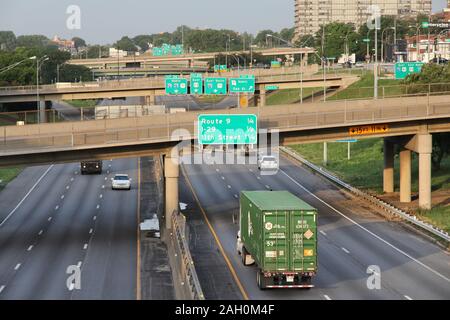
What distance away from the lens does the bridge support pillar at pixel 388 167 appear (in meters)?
73.9

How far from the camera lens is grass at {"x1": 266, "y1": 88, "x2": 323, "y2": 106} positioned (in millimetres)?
161000

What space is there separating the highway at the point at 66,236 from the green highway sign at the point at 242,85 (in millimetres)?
29130

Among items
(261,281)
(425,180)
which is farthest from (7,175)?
(261,281)

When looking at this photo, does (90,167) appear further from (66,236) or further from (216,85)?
(66,236)

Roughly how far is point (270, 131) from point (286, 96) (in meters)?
109

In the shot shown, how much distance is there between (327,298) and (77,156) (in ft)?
75.1

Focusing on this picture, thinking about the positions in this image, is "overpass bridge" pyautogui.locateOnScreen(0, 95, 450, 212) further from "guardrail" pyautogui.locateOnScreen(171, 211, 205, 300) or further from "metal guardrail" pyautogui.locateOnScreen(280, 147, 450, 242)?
"guardrail" pyautogui.locateOnScreen(171, 211, 205, 300)

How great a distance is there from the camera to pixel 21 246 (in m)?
54.2

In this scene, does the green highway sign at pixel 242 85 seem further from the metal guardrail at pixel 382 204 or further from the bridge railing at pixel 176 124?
the bridge railing at pixel 176 124

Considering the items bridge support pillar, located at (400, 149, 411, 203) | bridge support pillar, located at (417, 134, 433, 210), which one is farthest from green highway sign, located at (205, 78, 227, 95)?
bridge support pillar, located at (417, 134, 433, 210)

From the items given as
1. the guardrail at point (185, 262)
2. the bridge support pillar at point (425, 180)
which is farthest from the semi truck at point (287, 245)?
the bridge support pillar at point (425, 180)

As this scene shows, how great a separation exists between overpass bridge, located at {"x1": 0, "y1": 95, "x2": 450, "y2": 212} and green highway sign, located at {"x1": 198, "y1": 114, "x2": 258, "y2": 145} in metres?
0.95
